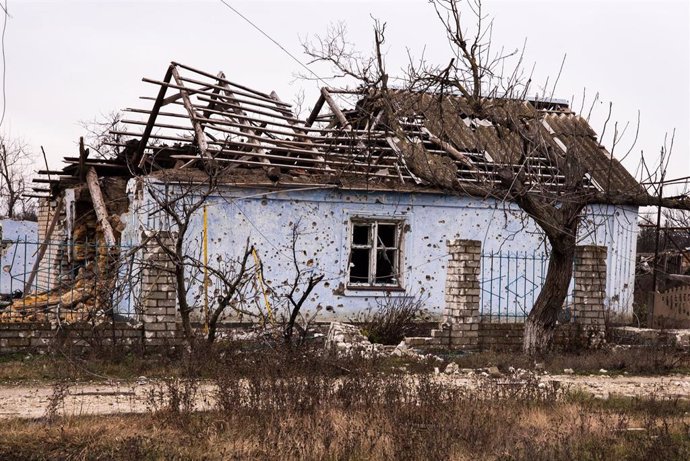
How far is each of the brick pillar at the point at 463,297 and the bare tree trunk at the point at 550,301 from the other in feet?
2.80

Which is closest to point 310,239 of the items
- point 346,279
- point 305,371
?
point 346,279

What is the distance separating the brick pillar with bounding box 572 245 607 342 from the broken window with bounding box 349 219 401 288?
3.82 meters

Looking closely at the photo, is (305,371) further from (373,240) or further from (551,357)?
(373,240)

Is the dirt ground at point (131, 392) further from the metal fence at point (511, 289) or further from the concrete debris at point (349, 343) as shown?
the metal fence at point (511, 289)

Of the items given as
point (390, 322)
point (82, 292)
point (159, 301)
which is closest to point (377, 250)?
point (390, 322)

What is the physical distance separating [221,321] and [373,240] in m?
3.44

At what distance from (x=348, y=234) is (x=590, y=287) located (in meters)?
4.65

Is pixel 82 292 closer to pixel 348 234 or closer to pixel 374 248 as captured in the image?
pixel 348 234

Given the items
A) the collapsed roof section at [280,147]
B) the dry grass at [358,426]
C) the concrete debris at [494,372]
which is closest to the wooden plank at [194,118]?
the collapsed roof section at [280,147]

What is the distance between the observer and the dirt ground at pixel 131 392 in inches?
335

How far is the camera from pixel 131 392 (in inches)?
375

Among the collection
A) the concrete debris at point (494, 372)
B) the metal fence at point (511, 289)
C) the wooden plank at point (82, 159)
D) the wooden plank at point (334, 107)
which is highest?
the wooden plank at point (334, 107)

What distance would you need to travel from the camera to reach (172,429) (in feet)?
25.4

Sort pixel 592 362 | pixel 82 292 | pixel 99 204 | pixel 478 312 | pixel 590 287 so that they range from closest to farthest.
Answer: pixel 592 362 < pixel 478 312 < pixel 590 287 < pixel 82 292 < pixel 99 204
